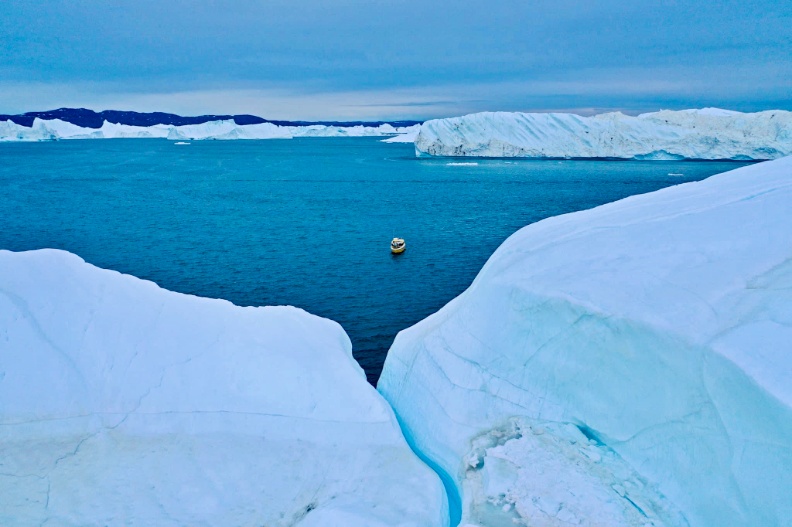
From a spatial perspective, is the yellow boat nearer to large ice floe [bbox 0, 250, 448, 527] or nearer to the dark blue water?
the dark blue water

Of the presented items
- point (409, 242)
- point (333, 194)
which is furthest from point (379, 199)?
point (409, 242)

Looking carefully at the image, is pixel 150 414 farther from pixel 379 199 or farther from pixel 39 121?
pixel 39 121

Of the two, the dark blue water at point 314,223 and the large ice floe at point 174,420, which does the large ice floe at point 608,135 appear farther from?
the large ice floe at point 174,420

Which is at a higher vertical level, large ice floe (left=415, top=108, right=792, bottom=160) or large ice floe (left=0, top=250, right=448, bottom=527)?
large ice floe (left=415, top=108, right=792, bottom=160)

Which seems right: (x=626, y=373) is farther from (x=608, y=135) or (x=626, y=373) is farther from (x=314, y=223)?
(x=608, y=135)

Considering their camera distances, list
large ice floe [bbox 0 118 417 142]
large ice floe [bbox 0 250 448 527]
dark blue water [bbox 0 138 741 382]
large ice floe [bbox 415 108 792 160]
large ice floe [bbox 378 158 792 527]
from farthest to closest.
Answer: large ice floe [bbox 0 118 417 142]
large ice floe [bbox 415 108 792 160]
dark blue water [bbox 0 138 741 382]
large ice floe [bbox 0 250 448 527]
large ice floe [bbox 378 158 792 527]

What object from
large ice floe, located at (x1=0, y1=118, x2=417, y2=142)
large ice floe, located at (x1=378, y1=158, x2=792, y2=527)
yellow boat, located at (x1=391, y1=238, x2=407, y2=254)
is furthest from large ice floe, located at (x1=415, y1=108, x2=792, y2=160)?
large ice floe, located at (x1=0, y1=118, x2=417, y2=142)

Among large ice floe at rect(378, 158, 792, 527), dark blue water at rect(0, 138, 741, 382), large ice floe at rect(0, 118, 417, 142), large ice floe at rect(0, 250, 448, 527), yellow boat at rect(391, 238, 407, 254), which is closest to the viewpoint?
large ice floe at rect(378, 158, 792, 527)
